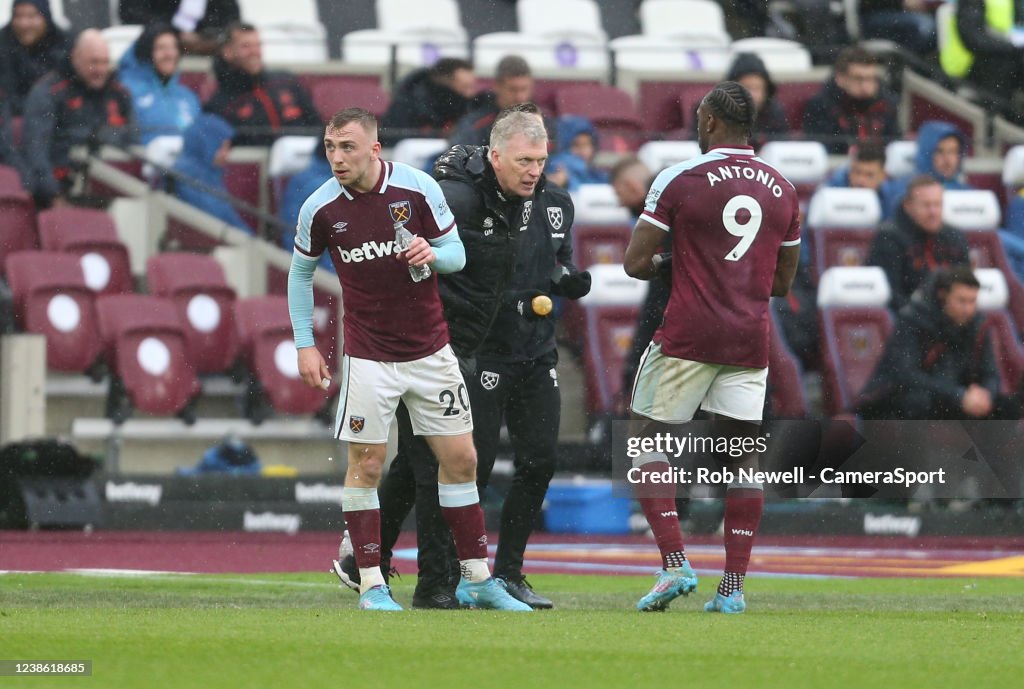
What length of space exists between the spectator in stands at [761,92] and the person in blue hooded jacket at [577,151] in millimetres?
1304

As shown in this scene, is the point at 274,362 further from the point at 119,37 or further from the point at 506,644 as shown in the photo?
the point at 506,644

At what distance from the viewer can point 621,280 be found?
14.8 metres

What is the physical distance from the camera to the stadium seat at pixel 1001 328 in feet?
48.3

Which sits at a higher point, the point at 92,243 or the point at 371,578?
the point at 92,243

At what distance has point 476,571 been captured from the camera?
8086 mm

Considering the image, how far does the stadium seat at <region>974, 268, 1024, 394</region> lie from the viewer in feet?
48.3

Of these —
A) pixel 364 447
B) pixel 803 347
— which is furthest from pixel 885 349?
pixel 364 447

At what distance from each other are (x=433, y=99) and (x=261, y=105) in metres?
1.42

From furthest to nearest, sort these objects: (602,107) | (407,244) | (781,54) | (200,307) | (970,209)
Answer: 1. (781,54)
2. (602,107)
3. (970,209)
4. (200,307)
5. (407,244)

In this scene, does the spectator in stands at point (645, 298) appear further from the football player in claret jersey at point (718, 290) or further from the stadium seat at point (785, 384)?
the football player in claret jersey at point (718, 290)

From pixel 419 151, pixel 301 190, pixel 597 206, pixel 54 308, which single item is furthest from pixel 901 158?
pixel 54 308

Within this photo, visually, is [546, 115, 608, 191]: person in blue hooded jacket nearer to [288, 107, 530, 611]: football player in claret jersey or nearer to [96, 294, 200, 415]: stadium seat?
[96, 294, 200, 415]: stadium seat

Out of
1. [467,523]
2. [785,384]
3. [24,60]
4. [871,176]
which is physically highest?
[24,60]

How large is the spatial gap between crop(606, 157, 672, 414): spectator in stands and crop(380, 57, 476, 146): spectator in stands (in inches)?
55.8
